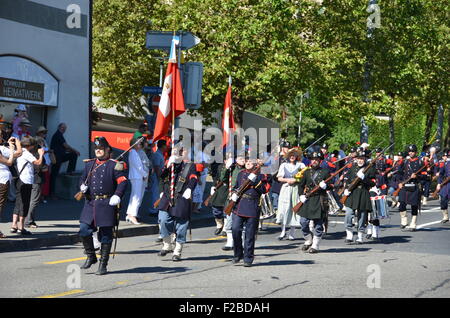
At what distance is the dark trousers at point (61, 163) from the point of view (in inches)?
774

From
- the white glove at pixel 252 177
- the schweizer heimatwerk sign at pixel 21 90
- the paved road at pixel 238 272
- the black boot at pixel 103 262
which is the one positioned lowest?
the paved road at pixel 238 272

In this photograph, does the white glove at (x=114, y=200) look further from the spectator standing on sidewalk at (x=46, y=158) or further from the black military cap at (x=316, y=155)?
the black military cap at (x=316, y=155)

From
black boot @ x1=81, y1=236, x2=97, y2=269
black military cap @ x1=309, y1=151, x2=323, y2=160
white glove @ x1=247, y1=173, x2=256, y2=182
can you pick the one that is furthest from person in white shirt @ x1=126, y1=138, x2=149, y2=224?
black boot @ x1=81, y1=236, x2=97, y2=269

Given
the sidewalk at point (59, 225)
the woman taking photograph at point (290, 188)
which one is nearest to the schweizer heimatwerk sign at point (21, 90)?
the sidewalk at point (59, 225)

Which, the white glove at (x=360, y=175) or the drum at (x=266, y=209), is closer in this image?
the white glove at (x=360, y=175)

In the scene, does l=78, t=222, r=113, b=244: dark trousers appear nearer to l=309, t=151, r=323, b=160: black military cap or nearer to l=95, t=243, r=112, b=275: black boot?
l=95, t=243, r=112, b=275: black boot

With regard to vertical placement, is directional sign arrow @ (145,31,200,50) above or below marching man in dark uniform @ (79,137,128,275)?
above

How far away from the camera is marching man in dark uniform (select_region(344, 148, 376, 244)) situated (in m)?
15.1

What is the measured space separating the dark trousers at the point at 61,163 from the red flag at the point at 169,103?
22.3 ft

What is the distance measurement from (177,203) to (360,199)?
14.2 ft

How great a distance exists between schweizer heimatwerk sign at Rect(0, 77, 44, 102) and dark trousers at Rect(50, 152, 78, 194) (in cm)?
173

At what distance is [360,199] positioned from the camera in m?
15.1

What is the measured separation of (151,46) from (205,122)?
57.5ft

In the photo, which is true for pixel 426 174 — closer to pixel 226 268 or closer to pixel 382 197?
pixel 382 197
